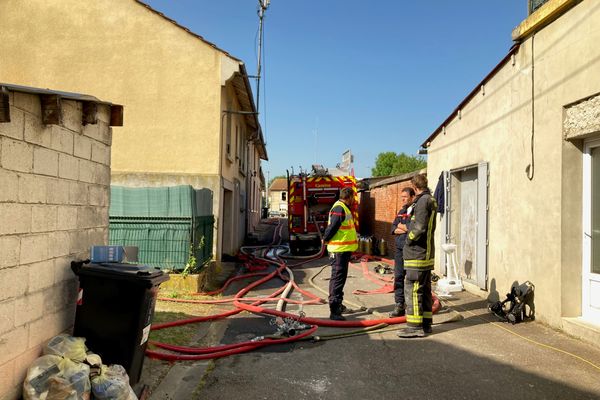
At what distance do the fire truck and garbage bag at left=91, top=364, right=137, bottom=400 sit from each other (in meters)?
11.0

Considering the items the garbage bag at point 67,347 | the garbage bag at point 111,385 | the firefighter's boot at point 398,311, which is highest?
the garbage bag at point 67,347

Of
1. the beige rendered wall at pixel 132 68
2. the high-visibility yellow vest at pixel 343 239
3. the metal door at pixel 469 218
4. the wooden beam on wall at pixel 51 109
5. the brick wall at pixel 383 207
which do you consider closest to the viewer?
the wooden beam on wall at pixel 51 109

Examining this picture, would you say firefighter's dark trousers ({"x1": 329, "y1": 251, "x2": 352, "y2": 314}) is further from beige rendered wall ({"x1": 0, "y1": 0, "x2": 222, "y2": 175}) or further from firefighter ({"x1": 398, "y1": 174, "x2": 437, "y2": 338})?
beige rendered wall ({"x1": 0, "y1": 0, "x2": 222, "y2": 175})

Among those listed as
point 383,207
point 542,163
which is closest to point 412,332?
point 542,163

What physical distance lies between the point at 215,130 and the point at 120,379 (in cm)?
761

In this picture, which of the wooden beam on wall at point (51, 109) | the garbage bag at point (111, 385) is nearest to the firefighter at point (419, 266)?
the garbage bag at point (111, 385)

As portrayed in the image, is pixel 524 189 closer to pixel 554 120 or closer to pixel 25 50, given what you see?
pixel 554 120

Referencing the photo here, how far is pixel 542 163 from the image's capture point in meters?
5.73

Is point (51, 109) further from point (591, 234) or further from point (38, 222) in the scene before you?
point (591, 234)

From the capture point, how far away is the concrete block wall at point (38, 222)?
2.96 meters

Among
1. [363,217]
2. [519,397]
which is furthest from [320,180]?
[519,397]

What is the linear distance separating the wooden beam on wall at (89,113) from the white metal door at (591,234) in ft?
17.4

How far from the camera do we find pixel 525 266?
19.9ft

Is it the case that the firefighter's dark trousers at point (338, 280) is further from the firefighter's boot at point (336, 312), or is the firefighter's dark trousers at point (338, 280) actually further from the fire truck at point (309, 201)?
the fire truck at point (309, 201)
